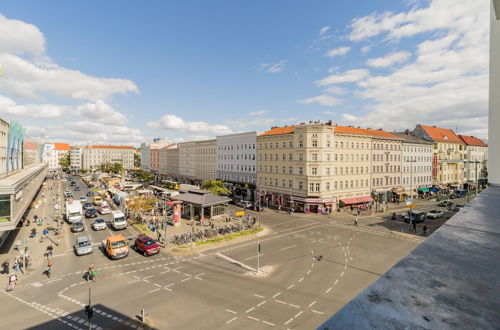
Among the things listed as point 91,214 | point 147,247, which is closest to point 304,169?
point 147,247

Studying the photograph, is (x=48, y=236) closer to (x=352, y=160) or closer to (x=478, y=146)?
(x=352, y=160)

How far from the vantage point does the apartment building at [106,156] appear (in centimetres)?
17338

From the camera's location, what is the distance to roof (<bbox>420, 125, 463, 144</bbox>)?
3002 inches

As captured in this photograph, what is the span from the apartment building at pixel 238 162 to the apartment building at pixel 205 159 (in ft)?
9.73

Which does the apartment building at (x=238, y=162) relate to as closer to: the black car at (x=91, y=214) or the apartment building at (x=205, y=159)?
the apartment building at (x=205, y=159)

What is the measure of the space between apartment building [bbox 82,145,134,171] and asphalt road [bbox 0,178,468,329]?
163116mm

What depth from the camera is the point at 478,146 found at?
294 feet

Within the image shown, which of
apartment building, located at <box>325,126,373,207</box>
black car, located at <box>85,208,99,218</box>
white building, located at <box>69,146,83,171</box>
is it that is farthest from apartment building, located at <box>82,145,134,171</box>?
apartment building, located at <box>325,126,373,207</box>

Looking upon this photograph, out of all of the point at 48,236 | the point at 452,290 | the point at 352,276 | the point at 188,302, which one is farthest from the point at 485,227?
the point at 48,236

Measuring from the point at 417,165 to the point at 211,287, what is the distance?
222ft

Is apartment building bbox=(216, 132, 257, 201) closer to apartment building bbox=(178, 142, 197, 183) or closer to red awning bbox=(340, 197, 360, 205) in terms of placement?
apartment building bbox=(178, 142, 197, 183)

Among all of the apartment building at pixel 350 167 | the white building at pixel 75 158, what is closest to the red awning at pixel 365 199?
the apartment building at pixel 350 167

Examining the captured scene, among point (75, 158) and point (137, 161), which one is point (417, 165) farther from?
point (75, 158)

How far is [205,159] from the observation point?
82.8 m
